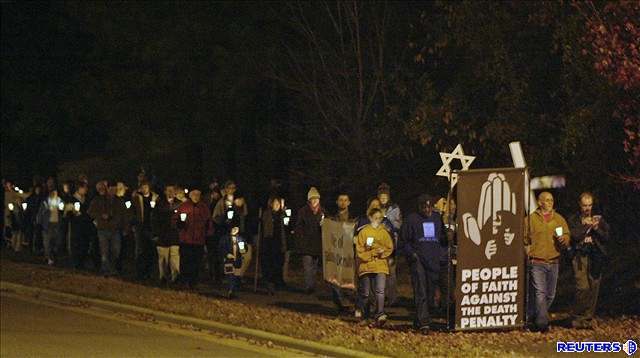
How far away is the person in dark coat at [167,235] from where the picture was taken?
21.2m

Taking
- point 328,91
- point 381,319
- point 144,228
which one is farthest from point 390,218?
point 328,91

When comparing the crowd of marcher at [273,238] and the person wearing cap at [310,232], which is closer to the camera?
the crowd of marcher at [273,238]

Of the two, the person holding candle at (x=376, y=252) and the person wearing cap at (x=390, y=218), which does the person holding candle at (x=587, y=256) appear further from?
the person wearing cap at (x=390, y=218)

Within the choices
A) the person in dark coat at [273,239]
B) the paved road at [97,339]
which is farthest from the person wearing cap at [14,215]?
the paved road at [97,339]

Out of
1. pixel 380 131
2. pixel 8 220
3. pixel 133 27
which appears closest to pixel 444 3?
pixel 380 131

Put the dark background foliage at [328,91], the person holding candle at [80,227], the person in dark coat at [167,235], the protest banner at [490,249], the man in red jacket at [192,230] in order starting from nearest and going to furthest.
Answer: the protest banner at [490,249] < the dark background foliage at [328,91] < the man in red jacket at [192,230] < the person in dark coat at [167,235] < the person holding candle at [80,227]

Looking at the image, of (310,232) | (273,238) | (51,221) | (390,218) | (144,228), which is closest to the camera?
(390,218)

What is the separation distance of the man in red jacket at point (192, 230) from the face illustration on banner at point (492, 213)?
669 cm

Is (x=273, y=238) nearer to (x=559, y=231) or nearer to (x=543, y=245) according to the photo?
(x=543, y=245)

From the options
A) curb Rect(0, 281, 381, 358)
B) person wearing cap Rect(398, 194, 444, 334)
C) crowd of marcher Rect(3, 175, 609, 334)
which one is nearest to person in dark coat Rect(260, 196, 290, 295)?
crowd of marcher Rect(3, 175, 609, 334)

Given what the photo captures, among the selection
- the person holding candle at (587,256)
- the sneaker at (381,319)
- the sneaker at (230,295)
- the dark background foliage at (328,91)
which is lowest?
the sneaker at (381,319)

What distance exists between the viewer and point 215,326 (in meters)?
16.8

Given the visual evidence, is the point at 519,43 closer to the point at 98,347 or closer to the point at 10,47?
the point at 98,347

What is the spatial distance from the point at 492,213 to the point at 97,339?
4.99 metres
